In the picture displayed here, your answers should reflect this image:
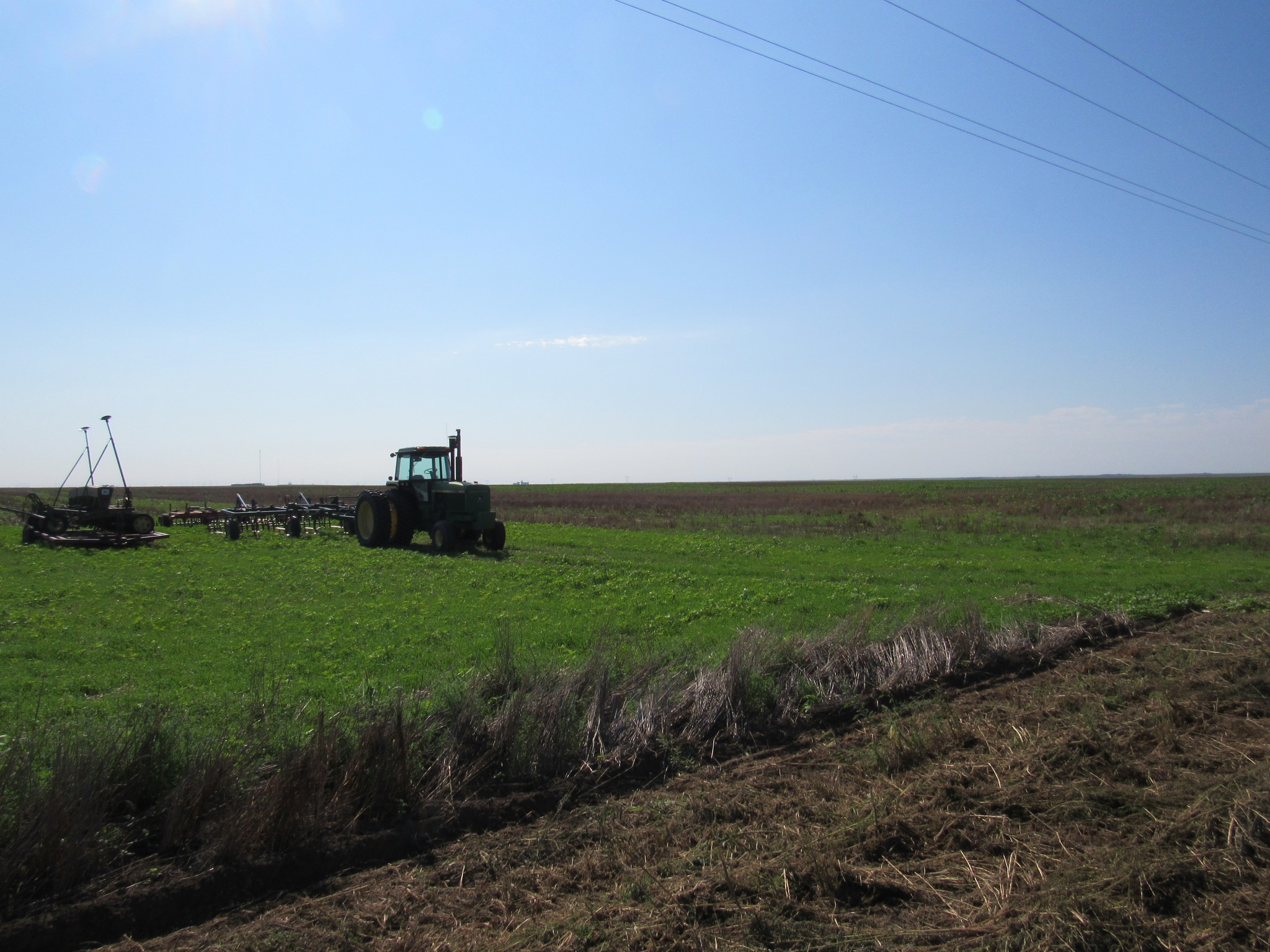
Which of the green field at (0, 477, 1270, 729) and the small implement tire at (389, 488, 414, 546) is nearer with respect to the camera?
the green field at (0, 477, 1270, 729)

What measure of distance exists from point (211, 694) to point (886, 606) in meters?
9.44

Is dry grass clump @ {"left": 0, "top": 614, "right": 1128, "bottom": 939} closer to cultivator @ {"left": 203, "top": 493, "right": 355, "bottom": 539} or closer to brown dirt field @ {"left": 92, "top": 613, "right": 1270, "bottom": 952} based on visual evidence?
brown dirt field @ {"left": 92, "top": 613, "right": 1270, "bottom": 952}

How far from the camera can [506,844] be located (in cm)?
468

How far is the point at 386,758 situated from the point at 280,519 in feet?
87.9

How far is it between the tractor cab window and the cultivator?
427 cm

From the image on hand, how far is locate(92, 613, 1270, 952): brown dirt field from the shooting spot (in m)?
3.67

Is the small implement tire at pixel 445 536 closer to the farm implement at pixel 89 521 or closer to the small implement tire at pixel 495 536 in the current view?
the small implement tire at pixel 495 536

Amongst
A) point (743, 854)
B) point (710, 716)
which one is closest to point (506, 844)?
point (743, 854)

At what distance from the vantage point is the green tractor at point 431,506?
2188 centimetres

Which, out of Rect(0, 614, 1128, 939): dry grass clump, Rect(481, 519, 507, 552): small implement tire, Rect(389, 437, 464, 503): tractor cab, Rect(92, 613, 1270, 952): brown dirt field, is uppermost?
Rect(389, 437, 464, 503): tractor cab

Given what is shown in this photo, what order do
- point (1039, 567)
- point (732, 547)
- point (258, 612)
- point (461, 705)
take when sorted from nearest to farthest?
1. point (461, 705)
2. point (258, 612)
3. point (1039, 567)
4. point (732, 547)

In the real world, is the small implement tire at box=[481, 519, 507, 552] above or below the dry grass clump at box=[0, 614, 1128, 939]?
above

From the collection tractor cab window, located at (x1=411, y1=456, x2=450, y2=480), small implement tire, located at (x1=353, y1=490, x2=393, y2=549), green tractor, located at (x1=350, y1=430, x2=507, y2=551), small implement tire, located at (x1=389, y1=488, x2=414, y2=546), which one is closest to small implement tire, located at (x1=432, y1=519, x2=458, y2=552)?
green tractor, located at (x1=350, y1=430, x2=507, y2=551)

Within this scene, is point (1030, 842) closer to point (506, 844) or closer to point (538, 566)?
point (506, 844)
